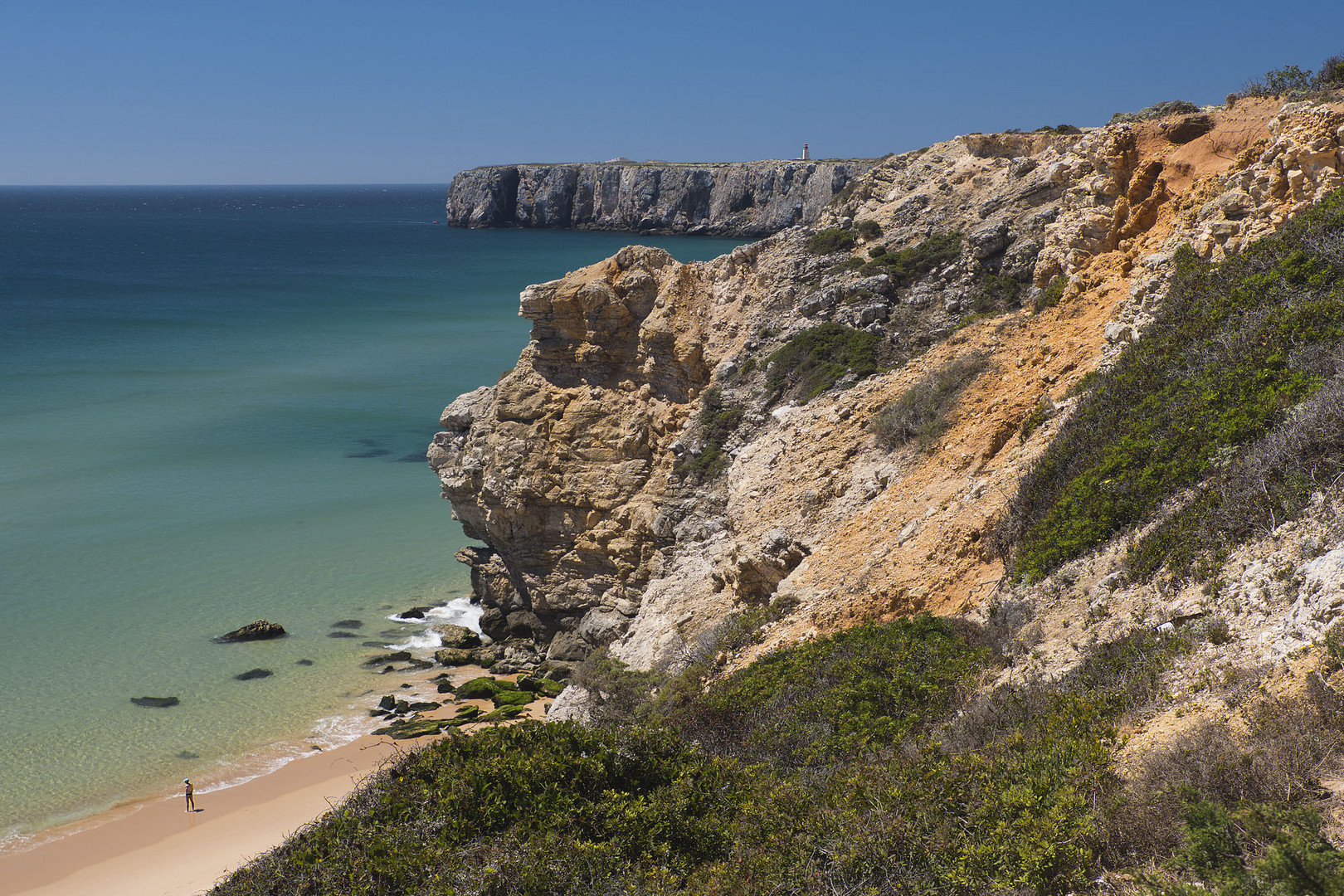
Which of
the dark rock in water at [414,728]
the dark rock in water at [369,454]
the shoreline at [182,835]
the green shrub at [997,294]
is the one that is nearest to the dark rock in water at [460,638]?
the dark rock in water at [414,728]

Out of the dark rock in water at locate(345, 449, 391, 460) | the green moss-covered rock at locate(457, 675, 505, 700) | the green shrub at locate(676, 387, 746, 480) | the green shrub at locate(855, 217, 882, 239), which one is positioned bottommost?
the green moss-covered rock at locate(457, 675, 505, 700)

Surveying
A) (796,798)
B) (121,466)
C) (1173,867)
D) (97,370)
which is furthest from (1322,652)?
(97,370)

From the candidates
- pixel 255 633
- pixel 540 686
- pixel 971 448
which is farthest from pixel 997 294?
pixel 255 633

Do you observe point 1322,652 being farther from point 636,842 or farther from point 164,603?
point 164,603

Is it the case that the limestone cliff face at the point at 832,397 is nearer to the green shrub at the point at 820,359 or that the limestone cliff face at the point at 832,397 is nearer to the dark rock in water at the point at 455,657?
the green shrub at the point at 820,359

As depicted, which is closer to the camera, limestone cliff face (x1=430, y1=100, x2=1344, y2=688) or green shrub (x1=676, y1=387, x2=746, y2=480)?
limestone cliff face (x1=430, y1=100, x2=1344, y2=688)

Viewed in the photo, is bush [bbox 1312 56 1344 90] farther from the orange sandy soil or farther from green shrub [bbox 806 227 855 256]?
green shrub [bbox 806 227 855 256]

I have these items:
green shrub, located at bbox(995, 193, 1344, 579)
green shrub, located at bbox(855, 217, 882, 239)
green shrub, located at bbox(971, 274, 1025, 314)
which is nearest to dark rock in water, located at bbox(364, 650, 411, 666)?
green shrub, located at bbox(855, 217, 882, 239)
